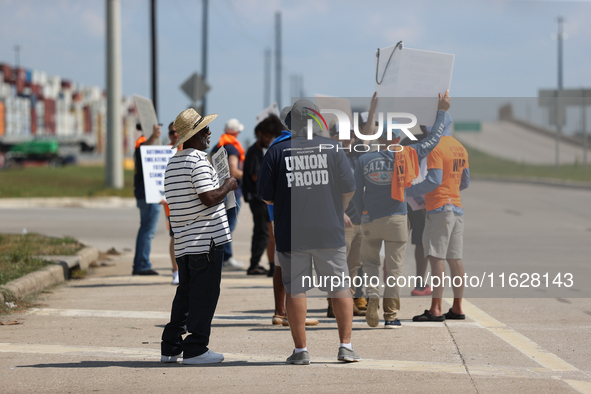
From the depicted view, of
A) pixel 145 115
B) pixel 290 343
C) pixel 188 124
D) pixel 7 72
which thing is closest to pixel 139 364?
pixel 290 343

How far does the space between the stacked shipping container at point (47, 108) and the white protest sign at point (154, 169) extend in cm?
6470

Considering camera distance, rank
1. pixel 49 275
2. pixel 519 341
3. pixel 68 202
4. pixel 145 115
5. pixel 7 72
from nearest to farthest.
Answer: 1. pixel 519 341
2. pixel 49 275
3. pixel 145 115
4. pixel 68 202
5. pixel 7 72

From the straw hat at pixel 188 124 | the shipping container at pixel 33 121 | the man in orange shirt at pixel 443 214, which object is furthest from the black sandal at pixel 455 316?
the shipping container at pixel 33 121

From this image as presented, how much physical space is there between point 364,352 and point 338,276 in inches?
29.4

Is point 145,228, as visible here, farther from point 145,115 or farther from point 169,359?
point 169,359

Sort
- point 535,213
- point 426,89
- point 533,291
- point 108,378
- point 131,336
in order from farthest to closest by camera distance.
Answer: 1. point 535,213
2. point 533,291
3. point 426,89
4. point 131,336
5. point 108,378

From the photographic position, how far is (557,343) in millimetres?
5906

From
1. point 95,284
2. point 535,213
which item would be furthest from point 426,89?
point 535,213

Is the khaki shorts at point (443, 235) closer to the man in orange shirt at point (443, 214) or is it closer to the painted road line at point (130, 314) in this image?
the man in orange shirt at point (443, 214)

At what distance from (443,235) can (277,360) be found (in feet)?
7.20

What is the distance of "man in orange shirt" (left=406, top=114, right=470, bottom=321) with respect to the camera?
6.79m

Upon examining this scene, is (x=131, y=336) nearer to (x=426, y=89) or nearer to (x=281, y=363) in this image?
(x=281, y=363)

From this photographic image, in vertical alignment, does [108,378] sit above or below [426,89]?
below

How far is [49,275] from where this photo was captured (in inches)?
349
